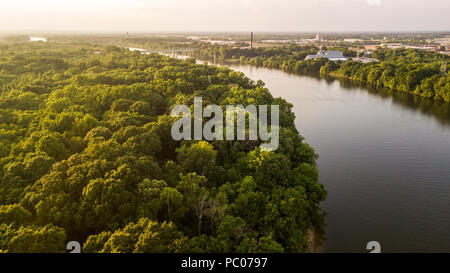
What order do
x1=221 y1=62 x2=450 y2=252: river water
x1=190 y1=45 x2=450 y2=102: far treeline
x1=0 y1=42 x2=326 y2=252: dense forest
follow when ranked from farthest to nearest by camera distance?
x1=190 y1=45 x2=450 y2=102: far treeline < x1=221 y1=62 x2=450 y2=252: river water < x1=0 y1=42 x2=326 y2=252: dense forest

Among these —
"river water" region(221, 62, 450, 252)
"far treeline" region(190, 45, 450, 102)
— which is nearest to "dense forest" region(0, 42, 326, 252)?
"river water" region(221, 62, 450, 252)

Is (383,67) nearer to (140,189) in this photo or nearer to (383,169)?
(383,169)

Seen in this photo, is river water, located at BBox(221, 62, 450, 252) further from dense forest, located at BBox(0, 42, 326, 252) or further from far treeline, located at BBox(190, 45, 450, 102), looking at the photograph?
far treeline, located at BBox(190, 45, 450, 102)

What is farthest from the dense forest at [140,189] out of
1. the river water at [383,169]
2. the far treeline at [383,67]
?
the far treeline at [383,67]

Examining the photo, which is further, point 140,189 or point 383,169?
point 383,169

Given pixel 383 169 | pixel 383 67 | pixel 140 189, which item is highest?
pixel 383 67

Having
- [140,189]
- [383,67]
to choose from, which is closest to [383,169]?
[140,189]
